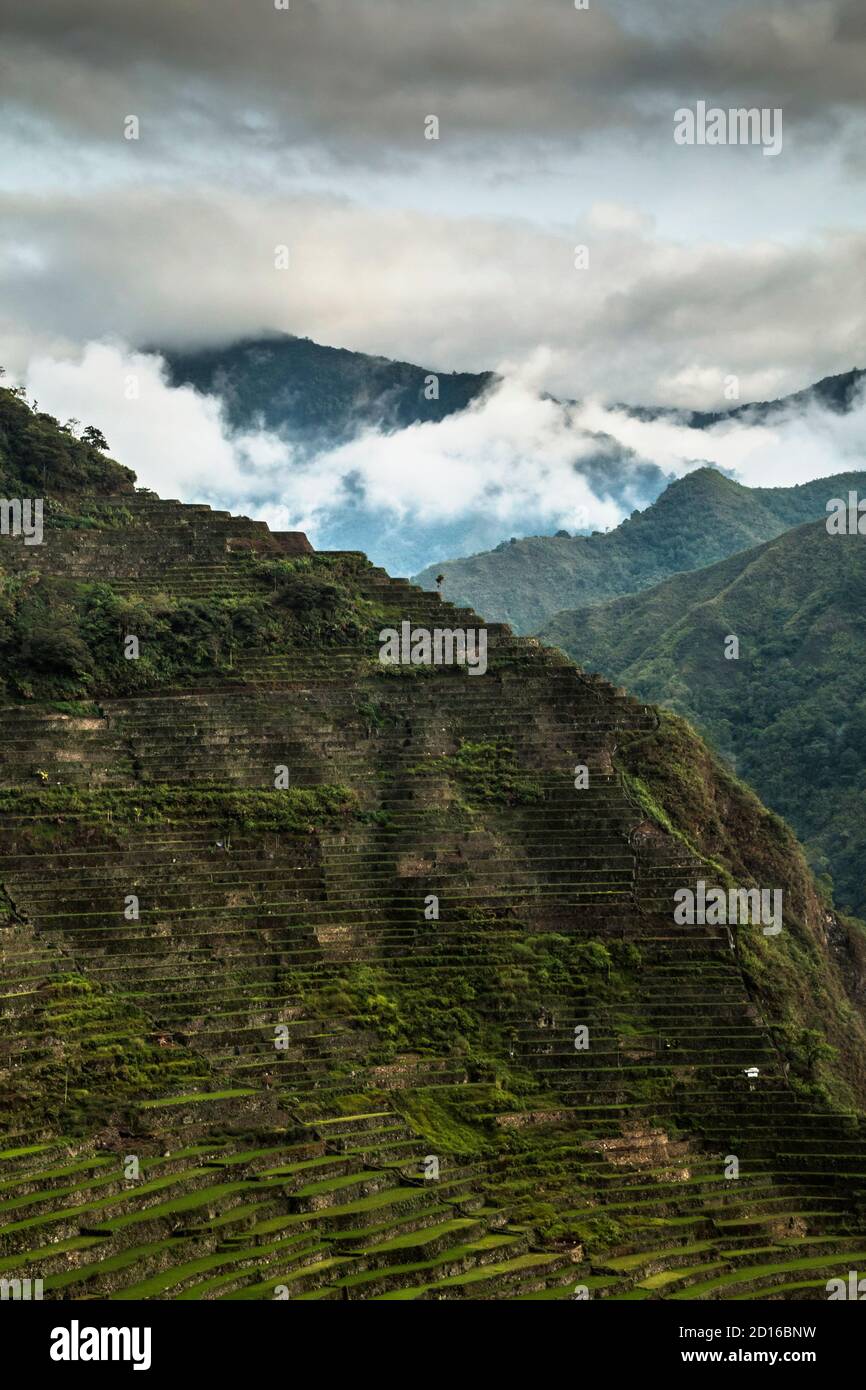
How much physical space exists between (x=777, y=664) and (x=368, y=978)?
38.6m

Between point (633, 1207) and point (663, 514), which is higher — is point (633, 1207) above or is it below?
below

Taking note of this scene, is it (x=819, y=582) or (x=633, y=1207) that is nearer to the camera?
(x=633, y=1207)

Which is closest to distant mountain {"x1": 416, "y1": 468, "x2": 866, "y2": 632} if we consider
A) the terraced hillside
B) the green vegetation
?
the terraced hillside

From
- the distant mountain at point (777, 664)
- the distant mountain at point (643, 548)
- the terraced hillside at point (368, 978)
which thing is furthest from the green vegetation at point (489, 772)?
the distant mountain at point (643, 548)

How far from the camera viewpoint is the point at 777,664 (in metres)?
59.4

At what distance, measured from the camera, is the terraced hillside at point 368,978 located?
18.2 m

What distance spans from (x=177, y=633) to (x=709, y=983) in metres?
12.6

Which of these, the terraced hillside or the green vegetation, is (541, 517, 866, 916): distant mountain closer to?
the terraced hillside

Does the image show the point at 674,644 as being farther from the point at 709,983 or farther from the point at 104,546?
the point at 709,983

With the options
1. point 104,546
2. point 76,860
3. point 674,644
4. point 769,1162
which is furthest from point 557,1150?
point 674,644

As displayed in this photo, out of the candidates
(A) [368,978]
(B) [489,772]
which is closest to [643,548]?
(B) [489,772]

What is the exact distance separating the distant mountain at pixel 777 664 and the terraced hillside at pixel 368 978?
20.0m

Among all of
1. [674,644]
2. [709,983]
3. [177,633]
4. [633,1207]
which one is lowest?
[633,1207]

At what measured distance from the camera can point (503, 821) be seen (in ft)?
89.7
